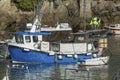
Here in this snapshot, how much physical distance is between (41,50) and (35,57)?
29.3 inches

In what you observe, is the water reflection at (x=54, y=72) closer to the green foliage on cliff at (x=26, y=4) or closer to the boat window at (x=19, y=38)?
the boat window at (x=19, y=38)

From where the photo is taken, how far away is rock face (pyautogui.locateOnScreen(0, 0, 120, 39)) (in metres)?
71.6

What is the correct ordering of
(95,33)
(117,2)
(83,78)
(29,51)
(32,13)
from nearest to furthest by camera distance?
(83,78), (29,51), (95,33), (32,13), (117,2)

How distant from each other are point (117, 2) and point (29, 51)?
42297mm

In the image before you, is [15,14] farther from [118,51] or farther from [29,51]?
[29,51]

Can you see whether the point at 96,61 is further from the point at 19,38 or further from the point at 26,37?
the point at 19,38

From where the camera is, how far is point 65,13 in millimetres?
77062

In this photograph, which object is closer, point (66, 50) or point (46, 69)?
point (46, 69)

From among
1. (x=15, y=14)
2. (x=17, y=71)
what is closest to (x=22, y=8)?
(x=15, y=14)

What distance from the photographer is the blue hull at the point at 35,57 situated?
4447 centimetres

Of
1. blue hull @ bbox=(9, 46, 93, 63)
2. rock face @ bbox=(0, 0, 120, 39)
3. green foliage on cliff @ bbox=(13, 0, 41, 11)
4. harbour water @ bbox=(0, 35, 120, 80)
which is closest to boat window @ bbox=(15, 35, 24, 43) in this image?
blue hull @ bbox=(9, 46, 93, 63)

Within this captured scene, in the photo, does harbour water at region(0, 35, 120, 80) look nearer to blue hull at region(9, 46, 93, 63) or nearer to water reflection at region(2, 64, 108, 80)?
water reflection at region(2, 64, 108, 80)

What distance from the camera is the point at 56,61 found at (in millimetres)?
44781

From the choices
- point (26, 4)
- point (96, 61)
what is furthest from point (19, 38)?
point (26, 4)
